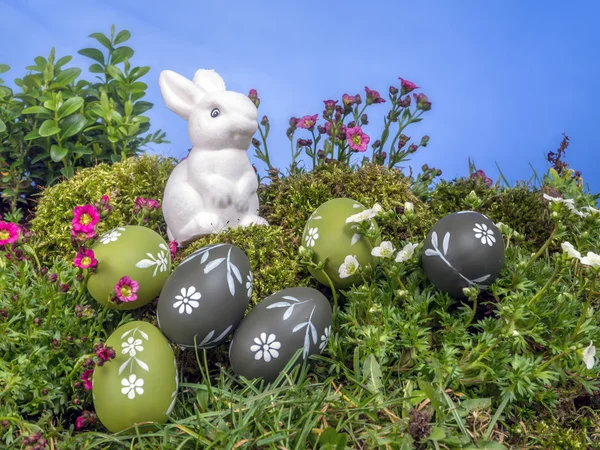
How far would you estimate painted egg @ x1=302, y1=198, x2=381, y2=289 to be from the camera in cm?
327

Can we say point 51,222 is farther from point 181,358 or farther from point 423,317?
point 423,317

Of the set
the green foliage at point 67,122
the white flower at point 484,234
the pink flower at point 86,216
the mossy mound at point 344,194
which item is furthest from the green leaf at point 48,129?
the white flower at point 484,234

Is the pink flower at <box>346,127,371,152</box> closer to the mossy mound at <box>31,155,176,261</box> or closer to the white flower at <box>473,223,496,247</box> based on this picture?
the mossy mound at <box>31,155,176,261</box>

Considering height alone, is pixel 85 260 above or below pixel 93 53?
below

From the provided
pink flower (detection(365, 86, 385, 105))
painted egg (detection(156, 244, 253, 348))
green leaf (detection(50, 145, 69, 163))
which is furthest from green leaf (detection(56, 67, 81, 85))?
painted egg (detection(156, 244, 253, 348))

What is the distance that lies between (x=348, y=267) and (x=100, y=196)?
2093 mm

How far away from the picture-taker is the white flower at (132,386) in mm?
2639

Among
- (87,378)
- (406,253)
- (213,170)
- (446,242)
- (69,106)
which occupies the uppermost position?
(69,106)

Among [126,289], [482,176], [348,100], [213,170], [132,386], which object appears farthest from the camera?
[482,176]

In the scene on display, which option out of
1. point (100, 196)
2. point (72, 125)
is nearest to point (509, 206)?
point (100, 196)

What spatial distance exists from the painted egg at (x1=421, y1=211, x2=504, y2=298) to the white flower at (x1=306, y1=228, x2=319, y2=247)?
0.60 metres

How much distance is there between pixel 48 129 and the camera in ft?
15.8

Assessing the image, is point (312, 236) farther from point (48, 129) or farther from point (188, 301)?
point (48, 129)

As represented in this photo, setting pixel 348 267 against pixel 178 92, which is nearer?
pixel 348 267
